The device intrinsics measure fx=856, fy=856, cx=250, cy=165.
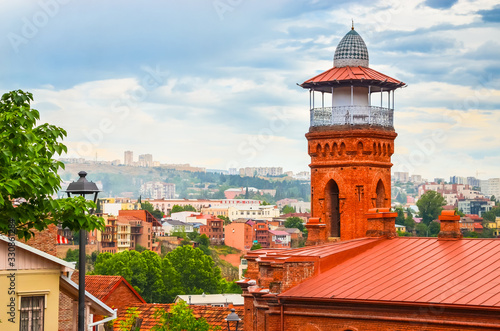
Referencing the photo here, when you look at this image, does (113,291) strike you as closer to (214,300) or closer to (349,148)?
(349,148)

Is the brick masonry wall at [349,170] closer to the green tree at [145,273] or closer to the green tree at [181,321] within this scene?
the green tree at [181,321]

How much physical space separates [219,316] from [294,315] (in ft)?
64.0

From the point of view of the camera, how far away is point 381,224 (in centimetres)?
2930

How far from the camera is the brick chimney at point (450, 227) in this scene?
86.5 feet

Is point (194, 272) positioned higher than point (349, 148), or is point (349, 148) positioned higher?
point (349, 148)

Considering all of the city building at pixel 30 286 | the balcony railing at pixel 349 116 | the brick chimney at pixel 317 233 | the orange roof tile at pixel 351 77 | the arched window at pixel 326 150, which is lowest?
the city building at pixel 30 286

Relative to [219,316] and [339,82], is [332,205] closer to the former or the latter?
[339,82]

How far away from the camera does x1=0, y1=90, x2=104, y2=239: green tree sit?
558 inches

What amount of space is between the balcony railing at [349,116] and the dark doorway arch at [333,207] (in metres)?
2.44

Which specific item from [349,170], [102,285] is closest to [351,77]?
[349,170]

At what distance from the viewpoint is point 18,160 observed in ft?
49.1

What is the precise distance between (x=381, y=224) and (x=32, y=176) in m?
17.2

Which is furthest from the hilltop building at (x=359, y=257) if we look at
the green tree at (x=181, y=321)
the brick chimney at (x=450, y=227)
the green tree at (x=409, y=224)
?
the green tree at (x=409, y=224)

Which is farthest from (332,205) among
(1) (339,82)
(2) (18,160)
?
(2) (18,160)
